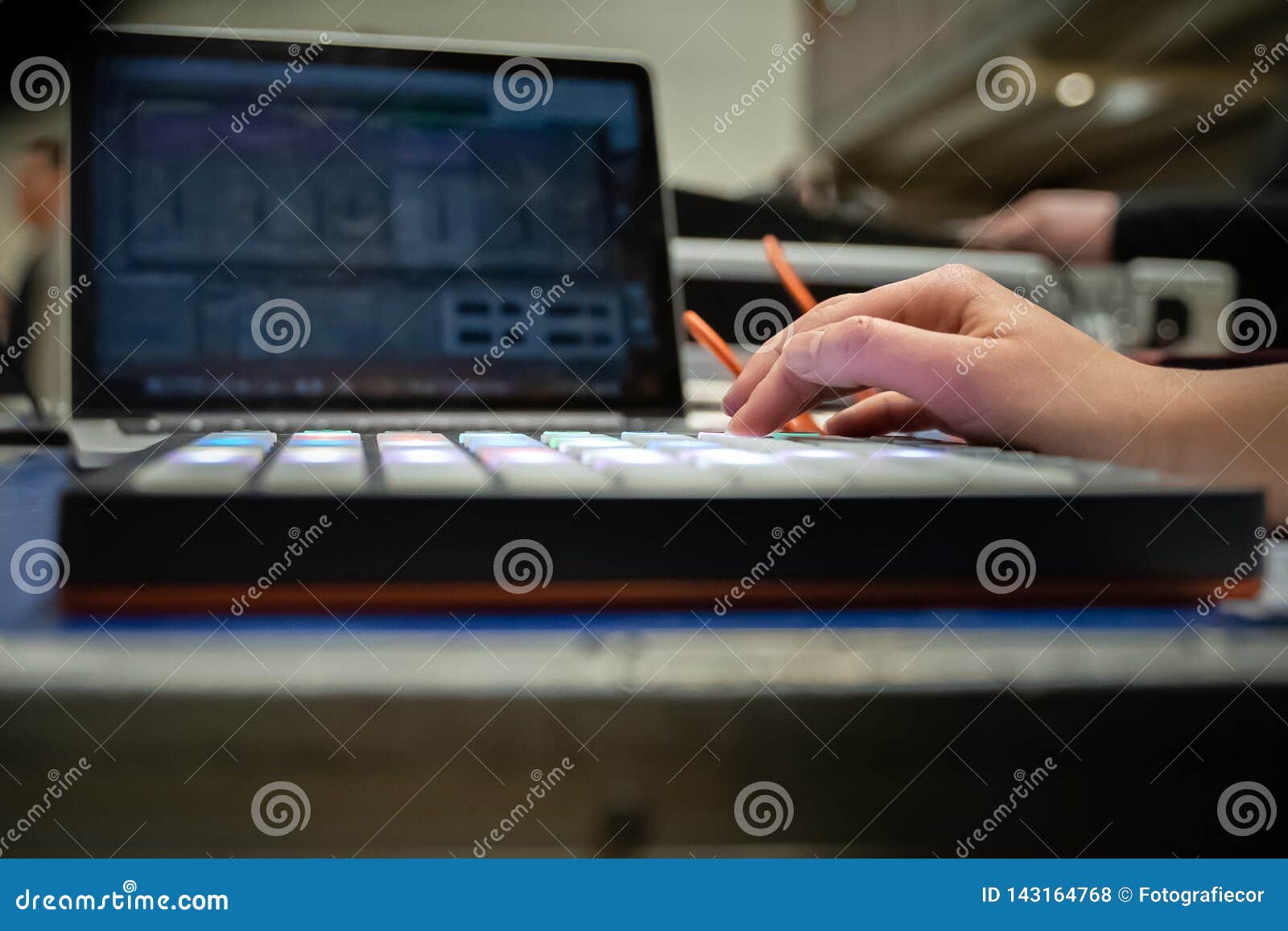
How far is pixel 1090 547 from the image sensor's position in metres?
0.27

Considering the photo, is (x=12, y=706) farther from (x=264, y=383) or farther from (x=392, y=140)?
(x=392, y=140)

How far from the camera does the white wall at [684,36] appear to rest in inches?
148

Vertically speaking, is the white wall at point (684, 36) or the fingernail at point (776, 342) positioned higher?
the white wall at point (684, 36)

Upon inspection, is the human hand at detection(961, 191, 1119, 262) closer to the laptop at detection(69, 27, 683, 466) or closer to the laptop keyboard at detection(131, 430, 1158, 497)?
the laptop at detection(69, 27, 683, 466)

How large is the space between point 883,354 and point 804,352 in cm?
4

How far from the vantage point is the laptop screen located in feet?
2.22

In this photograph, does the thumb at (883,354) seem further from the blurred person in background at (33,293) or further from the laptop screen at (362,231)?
the blurred person in background at (33,293)

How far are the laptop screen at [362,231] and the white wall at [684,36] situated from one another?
9.79ft

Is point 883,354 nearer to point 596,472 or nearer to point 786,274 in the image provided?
point 596,472

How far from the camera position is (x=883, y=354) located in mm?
490

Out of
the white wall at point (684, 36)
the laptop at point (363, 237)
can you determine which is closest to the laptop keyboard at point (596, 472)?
the laptop at point (363, 237)

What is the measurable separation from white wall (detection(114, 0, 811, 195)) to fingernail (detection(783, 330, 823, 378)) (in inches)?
130

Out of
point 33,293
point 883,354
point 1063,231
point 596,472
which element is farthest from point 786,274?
point 1063,231
